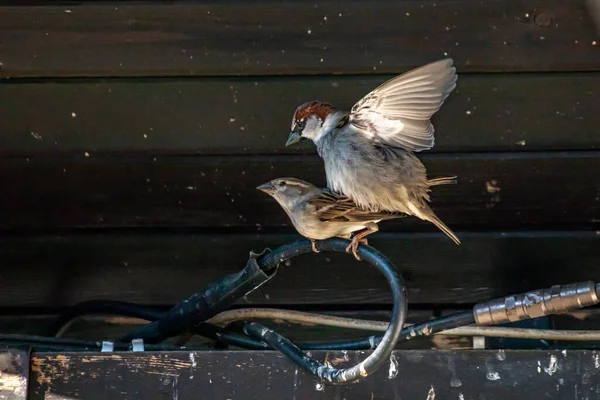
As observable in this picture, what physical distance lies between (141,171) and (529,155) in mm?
727

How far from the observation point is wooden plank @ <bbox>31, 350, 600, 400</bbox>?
1682mm

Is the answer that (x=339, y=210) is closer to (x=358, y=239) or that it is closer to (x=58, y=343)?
(x=358, y=239)

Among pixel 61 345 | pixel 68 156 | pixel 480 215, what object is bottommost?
pixel 61 345

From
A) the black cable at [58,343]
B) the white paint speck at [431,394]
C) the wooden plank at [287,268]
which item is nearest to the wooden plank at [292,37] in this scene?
the wooden plank at [287,268]

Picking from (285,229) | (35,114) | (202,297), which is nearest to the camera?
(202,297)

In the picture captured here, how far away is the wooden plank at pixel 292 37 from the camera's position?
6.30ft

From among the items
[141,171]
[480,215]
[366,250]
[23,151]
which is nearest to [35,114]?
[23,151]

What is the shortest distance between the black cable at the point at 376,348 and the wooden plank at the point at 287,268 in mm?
349

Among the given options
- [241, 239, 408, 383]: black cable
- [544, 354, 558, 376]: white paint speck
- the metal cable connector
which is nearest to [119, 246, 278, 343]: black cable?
[241, 239, 408, 383]: black cable

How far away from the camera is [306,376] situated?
66.7 inches

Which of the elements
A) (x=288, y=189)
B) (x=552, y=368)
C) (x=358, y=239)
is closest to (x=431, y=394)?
(x=552, y=368)

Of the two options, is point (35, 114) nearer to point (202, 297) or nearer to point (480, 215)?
point (202, 297)

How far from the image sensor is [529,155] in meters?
2.02

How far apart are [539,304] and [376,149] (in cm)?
47
